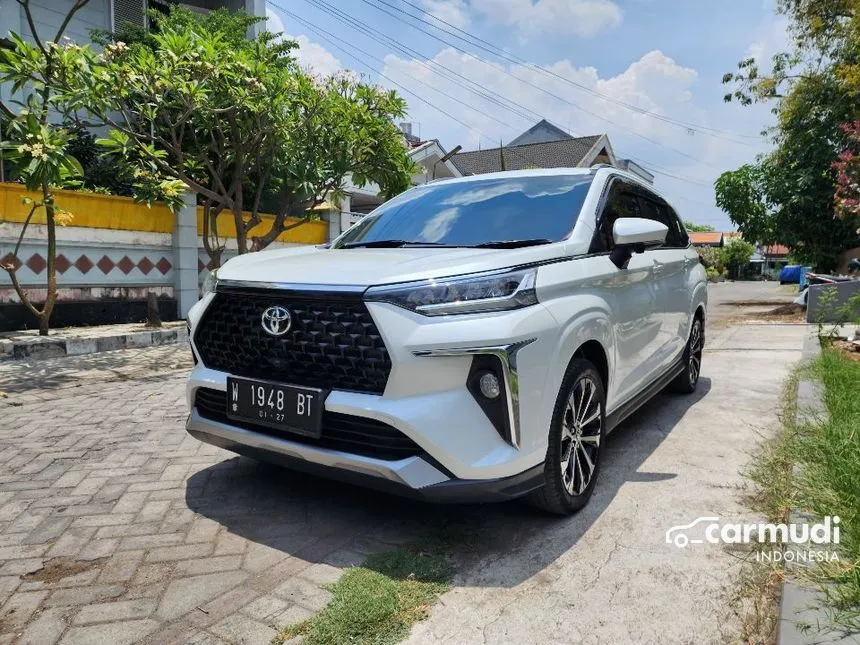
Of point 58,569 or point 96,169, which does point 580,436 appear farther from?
point 96,169

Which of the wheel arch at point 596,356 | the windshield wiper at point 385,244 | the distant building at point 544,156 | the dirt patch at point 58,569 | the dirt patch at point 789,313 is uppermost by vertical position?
the distant building at point 544,156

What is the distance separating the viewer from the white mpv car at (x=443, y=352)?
2.29 meters

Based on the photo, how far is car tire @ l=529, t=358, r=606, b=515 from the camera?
2.60 metres

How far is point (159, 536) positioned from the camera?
2660mm

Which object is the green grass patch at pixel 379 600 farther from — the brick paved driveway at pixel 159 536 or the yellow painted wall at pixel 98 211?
the yellow painted wall at pixel 98 211

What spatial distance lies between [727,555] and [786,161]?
1564 centimetres

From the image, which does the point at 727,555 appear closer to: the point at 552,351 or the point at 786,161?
the point at 552,351

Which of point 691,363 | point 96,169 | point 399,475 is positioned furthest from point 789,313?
point 96,169

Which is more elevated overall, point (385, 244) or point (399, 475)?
point (385, 244)

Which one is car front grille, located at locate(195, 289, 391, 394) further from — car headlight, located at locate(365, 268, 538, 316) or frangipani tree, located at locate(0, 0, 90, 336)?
frangipani tree, located at locate(0, 0, 90, 336)

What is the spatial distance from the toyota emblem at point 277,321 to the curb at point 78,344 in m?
5.69

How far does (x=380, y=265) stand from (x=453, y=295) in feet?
1.29

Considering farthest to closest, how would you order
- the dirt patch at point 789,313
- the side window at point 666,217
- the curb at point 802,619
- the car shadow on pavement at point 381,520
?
the dirt patch at point 789,313
the side window at point 666,217
the car shadow on pavement at point 381,520
the curb at point 802,619

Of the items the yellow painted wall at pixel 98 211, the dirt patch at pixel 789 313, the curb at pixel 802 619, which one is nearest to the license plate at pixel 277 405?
the curb at pixel 802 619
